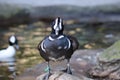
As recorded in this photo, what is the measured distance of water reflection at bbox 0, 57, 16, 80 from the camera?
6.42 metres

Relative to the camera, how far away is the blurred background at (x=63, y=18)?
8.93 meters

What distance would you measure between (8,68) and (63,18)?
4740 mm

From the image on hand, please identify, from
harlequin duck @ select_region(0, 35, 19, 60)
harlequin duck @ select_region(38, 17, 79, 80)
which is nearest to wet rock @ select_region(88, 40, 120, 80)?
harlequin duck @ select_region(38, 17, 79, 80)

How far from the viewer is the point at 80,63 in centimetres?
603

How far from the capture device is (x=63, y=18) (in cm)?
1147

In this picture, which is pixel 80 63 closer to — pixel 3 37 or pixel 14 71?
pixel 14 71

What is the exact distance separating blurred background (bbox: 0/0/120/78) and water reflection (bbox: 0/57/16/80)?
0.44 m

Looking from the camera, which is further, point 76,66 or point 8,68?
point 8,68

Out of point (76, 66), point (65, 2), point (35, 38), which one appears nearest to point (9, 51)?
point (35, 38)

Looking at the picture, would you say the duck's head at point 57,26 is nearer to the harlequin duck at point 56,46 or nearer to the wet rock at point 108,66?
the harlequin duck at point 56,46

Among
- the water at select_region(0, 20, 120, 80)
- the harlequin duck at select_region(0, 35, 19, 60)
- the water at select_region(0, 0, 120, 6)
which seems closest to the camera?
the water at select_region(0, 20, 120, 80)

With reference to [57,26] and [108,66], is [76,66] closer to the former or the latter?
[108,66]

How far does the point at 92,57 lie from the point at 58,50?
5.13 ft

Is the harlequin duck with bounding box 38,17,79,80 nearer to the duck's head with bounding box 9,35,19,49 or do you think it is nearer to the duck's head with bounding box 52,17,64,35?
the duck's head with bounding box 52,17,64,35
